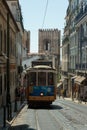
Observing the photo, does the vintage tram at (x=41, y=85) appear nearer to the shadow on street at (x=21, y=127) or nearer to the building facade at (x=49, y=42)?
the shadow on street at (x=21, y=127)

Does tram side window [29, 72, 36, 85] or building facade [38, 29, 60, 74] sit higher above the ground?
building facade [38, 29, 60, 74]

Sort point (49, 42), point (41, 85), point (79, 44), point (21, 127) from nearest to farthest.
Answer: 1. point (21, 127)
2. point (41, 85)
3. point (79, 44)
4. point (49, 42)

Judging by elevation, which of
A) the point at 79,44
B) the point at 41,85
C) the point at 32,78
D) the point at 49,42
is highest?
the point at 49,42

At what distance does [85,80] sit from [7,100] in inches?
1326

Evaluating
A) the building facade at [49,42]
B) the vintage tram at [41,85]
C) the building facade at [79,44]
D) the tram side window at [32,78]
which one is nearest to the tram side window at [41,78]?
the vintage tram at [41,85]

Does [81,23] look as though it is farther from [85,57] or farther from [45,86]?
[45,86]

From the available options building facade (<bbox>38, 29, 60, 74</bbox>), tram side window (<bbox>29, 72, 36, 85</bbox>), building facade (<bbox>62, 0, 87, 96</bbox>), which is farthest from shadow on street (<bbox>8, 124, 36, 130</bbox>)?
building facade (<bbox>38, 29, 60, 74</bbox>)

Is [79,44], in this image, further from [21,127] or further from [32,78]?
[21,127]

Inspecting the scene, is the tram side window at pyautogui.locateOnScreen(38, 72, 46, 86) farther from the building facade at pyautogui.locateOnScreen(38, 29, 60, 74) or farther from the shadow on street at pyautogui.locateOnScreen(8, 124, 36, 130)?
the building facade at pyautogui.locateOnScreen(38, 29, 60, 74)

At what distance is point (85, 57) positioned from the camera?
190ft

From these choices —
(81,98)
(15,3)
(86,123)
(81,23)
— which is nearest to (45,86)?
(86,123)

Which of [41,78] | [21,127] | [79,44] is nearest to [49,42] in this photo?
[79,44]

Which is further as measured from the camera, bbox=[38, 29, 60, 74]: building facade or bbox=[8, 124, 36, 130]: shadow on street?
bbox=[38, 29, 60, 74]: building facade

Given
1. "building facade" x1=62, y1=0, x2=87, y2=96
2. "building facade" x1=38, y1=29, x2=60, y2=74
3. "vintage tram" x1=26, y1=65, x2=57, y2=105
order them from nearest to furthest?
1. "vintage tram" x1=26, y1=65, x2=57, y2=105
2. "building facade" x1=62, y1=0, x2=87, y2=96
3. "building facade" x1=38, y1=29, x2=60, y2=74
